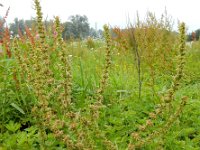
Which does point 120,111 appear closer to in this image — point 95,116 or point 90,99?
point 90,99

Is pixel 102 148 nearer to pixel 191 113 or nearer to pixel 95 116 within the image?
pixel 95 116

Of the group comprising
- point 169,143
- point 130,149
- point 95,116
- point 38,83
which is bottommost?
point 169,143

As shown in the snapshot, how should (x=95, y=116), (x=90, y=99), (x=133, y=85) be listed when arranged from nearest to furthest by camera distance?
(x=95, y=116) → (x=90, y=99) → (x=133, y=85)

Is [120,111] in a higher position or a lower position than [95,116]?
lower

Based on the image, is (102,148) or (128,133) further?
(128,133)

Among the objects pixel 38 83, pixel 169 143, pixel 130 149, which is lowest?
pixel 169 143

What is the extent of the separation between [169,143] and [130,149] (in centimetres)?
73

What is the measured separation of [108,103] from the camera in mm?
3445

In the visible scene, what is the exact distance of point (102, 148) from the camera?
220cm

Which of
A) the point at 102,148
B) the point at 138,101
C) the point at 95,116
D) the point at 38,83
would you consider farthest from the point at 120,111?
the point at 38,83

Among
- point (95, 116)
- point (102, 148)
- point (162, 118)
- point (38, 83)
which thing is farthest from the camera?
point (162, 118)

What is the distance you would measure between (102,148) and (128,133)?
1.89ft

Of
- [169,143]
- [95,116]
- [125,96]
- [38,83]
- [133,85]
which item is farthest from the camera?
[133,85]

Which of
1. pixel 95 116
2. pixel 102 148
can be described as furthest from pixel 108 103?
pixel 95 116
